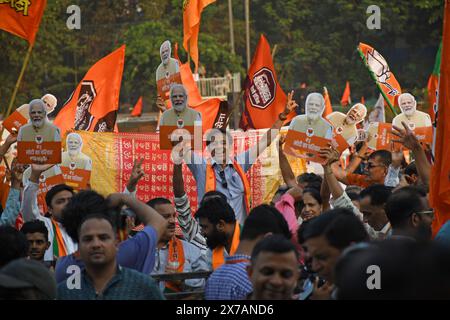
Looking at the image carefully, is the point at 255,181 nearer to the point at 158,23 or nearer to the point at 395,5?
the point at 158,23

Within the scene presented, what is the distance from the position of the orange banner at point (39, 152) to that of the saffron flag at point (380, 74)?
456 cm

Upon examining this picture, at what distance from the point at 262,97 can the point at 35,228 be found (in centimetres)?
444

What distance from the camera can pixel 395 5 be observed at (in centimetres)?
3772

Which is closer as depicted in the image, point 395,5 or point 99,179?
point 99,179

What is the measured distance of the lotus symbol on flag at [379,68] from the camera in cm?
1150

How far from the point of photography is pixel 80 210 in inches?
202

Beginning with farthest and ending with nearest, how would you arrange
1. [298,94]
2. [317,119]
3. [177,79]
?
[298,94] < [177,79] < [317,119]

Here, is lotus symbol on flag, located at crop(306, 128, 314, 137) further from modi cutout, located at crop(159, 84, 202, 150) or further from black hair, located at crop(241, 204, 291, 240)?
black hair, located at crop(241, 204, 291, 240)

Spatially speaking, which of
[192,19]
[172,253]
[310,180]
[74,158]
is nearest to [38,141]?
[74,158]

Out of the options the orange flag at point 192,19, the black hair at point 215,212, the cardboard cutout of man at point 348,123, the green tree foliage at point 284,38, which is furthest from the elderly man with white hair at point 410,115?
the green tree foliage at point 284,38
